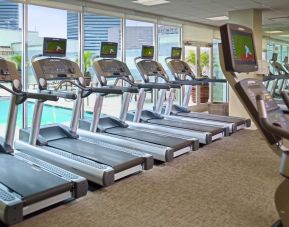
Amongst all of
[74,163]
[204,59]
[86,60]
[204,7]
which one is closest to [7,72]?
[74,163]

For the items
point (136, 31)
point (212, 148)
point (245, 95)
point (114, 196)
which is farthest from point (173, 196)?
point (136, 31)

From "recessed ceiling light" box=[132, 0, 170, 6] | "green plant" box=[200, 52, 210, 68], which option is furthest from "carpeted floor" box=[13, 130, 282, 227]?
"green plant" box=[200, 52, 210, 68]

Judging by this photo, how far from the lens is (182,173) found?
442cm

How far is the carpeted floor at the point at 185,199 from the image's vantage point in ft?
9.95

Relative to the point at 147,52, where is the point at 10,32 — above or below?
above

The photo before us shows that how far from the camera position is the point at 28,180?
3.42m

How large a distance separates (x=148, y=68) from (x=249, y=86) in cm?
485

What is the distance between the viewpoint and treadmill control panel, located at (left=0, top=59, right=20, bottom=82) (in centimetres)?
430

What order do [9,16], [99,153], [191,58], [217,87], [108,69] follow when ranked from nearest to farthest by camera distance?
[99,153]
[108,69]
[9,16]
[191,58]
[217,87]

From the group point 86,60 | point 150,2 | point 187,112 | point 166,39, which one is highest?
point 150,2

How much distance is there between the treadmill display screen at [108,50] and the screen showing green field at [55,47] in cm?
96

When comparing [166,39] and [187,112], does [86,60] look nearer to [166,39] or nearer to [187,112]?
[187,112]

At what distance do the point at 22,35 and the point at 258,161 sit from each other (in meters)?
4.70

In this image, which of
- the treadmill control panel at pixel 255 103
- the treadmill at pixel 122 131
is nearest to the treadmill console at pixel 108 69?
the treadmill at pixel 122 131
